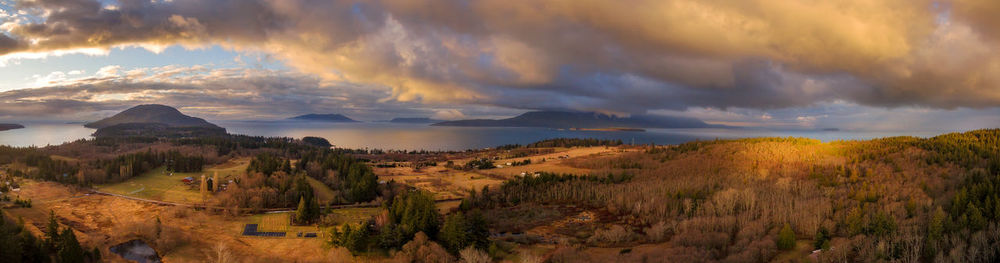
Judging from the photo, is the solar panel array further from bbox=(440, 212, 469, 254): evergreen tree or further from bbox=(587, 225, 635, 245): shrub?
bbox=(587, 225, 635, 245): shrub

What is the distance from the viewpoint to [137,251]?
56.0 m

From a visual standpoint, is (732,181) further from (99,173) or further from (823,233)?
(99,173)

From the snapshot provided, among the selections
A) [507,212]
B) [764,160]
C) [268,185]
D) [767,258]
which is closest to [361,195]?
[268,185]

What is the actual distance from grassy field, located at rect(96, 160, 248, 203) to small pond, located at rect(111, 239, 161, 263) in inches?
1089

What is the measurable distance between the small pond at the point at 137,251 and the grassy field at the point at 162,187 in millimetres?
27673

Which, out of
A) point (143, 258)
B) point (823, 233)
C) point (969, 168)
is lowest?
point (143, 258)

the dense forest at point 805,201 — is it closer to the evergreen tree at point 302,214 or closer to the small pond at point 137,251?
the evergreen tree at point 302,214

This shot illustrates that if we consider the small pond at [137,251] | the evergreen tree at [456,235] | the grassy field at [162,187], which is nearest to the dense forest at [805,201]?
the evergreen tree at [456,235]

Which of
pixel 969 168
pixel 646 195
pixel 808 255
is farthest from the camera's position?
pixel 646 195

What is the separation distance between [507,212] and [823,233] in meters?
46.1

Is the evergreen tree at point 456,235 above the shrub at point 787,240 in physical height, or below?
below

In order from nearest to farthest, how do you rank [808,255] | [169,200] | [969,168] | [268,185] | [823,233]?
1. [808,255]
2. [823,233]
3. [969,168]
4. [169,200]
5. [268,185]

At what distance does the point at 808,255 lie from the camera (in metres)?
39.8

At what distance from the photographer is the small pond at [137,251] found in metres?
54.0
